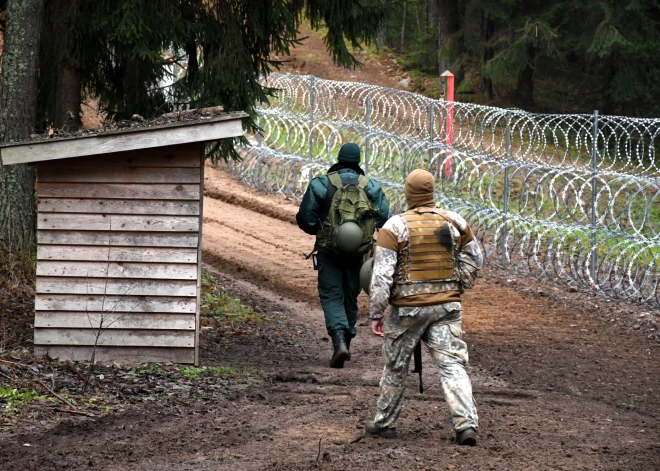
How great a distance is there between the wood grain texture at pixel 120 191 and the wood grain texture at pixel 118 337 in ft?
3.77

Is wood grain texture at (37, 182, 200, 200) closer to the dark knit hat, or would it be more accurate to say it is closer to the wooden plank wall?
the wooden plank wall

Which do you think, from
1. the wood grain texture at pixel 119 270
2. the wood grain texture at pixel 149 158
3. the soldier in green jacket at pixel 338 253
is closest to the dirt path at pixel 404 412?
the soldier in green jacket at pixel 338 253

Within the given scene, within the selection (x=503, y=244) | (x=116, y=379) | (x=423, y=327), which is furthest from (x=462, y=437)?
(x=503, y=244)

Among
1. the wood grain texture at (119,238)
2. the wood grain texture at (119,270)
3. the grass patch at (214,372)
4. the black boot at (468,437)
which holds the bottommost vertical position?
the grass patch at (214,372)

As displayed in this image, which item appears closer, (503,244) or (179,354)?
(179,354)

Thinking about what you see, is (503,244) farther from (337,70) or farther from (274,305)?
(337,70)

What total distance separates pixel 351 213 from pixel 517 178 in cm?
1354

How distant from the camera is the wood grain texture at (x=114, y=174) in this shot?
7977mm

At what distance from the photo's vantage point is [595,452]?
604 cm

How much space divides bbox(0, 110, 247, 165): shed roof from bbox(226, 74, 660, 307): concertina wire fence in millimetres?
5501

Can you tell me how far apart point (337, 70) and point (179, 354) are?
2554 centimetres

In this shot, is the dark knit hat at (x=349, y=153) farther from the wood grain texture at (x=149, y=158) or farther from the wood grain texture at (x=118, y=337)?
the wood grain texture at (x=118, y=337)

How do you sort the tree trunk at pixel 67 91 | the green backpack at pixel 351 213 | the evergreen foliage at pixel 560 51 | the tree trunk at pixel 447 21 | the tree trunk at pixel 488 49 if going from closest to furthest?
the green backpack at pixel 351 213
the tree trunk at pixel 67 91
the evergreen foliage at pixel 560 51
the tree trunk at pixel 488 49
the tree trunk at pixel 447 21

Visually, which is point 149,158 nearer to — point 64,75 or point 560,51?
point 64,75
